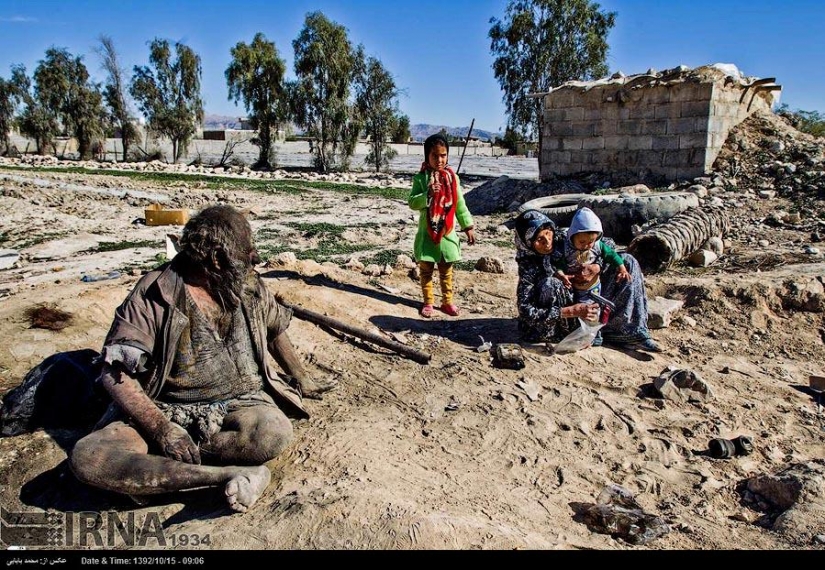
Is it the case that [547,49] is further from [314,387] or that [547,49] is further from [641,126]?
[314,387]

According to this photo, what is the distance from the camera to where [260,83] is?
26.9 metres

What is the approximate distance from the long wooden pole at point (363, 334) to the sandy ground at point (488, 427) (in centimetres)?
6

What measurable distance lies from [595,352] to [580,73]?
85.5 ft

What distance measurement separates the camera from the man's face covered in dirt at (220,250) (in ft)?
9.34

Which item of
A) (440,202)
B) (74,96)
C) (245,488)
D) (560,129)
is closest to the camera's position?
(245,488)

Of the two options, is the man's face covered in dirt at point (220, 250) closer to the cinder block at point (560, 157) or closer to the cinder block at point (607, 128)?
the cinder block at point (607, 128)

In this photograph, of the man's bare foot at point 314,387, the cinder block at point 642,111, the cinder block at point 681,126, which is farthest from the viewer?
the cinder block at point 642,111

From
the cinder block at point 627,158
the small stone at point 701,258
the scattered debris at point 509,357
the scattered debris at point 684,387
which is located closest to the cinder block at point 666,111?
the cinder block at point 627,158

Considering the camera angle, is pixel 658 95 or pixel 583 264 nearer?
pixel 583 264

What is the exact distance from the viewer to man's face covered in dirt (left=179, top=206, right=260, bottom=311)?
285 cm

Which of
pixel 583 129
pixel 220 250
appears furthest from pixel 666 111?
pixel 220 250

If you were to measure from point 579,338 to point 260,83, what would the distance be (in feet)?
83.2
